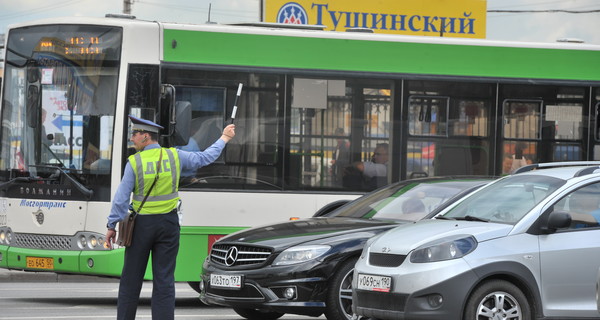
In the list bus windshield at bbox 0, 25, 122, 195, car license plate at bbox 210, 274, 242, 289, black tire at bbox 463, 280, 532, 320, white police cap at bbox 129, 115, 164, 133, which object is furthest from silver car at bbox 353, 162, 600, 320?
bus windshield at bbox 0, 25, 122, 195

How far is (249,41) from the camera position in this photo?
12.7 metres

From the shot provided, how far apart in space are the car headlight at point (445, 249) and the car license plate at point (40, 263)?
5269 millimetres

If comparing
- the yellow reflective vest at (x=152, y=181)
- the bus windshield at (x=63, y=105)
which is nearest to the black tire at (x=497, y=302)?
the yellow reflective vest at (x=152, y=181)

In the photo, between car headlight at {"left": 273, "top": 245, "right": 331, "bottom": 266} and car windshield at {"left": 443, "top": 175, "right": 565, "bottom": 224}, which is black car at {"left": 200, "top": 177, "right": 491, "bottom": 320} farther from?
car windshield at {"left": 443, "top": 175, "right": 565, "bottom": 224}

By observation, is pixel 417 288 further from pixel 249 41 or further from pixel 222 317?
pixel 249 41

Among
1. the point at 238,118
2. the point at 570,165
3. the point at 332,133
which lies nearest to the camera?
the point at 570,165

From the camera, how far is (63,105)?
40.6ft

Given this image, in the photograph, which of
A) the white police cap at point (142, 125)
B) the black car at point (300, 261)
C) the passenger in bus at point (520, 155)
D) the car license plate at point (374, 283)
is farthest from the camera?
the passenger in bus at point (520, 155)

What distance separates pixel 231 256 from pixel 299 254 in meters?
0.79

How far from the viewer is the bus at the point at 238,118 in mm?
12266

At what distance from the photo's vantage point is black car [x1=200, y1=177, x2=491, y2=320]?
32.0 feet

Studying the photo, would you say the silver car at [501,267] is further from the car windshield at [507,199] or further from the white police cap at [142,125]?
the white police cap at [142,125]

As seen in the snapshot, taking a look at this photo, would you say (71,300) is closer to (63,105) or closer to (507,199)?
(63,105)

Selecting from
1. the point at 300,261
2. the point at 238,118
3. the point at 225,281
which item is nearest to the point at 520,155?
the point at 238,118
